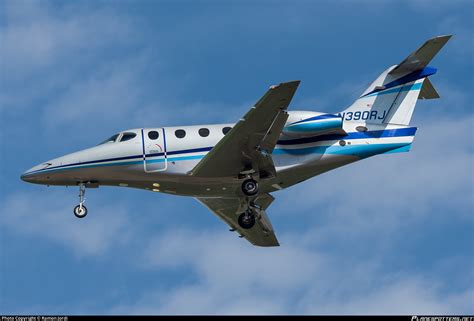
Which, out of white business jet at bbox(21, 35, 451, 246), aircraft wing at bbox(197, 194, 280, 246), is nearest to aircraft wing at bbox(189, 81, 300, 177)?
white business jet at bbox(21, 35, 451, 246)

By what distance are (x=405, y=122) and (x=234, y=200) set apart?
6.45 m

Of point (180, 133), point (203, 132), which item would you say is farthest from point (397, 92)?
point (180, 133)

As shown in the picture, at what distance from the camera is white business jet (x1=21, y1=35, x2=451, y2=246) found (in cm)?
2888

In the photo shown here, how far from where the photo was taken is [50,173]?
30188 millimetres

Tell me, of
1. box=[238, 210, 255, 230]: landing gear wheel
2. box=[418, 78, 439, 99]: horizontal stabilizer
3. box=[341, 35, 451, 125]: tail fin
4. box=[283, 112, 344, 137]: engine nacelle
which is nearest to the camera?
box=[283, 112, 344, 137]: engine nacelle

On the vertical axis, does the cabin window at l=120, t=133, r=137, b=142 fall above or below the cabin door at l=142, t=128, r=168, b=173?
above

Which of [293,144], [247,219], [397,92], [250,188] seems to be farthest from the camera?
[397,92]

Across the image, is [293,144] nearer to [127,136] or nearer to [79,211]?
[127,136]

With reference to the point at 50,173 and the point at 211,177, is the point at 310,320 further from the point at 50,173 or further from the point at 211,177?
the point at 50,173

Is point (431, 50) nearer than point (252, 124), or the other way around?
point (252, 124)

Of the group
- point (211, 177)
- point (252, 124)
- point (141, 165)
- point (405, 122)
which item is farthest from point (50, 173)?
point (405, 122)

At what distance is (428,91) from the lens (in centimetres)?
3192

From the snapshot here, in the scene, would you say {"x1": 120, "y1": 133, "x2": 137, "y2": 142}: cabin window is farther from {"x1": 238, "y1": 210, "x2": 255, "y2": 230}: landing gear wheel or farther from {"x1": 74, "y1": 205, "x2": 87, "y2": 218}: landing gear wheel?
{"x1": 238, "y1": 210, "x2": 255, "y2": 230}: landing gear wheel

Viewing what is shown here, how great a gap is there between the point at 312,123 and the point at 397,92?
4.24 metres
